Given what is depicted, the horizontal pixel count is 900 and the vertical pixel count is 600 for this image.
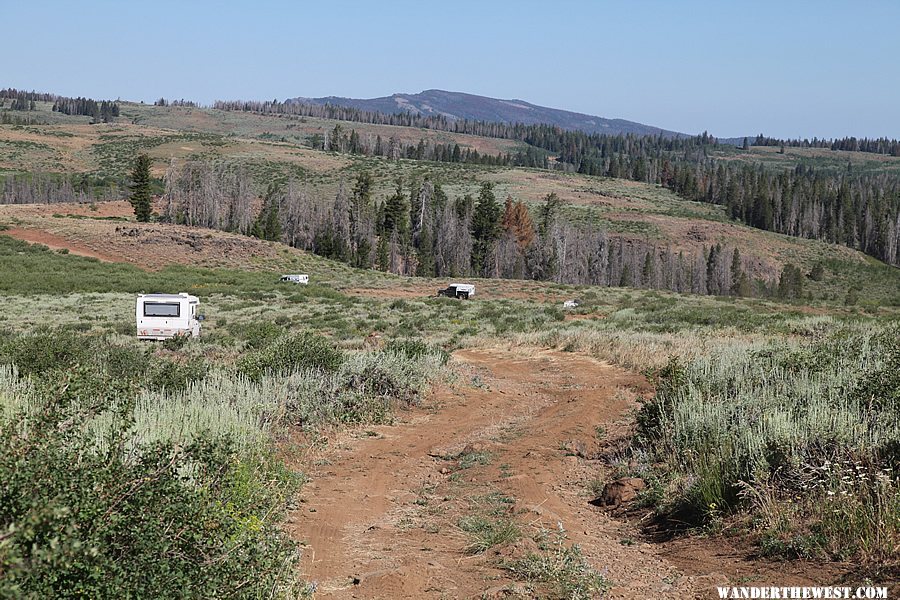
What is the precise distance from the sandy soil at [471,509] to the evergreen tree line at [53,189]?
356 feet

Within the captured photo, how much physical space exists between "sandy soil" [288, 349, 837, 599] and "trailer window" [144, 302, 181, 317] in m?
12.4

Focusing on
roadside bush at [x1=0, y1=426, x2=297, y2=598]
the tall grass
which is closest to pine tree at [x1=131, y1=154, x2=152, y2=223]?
the tall grass

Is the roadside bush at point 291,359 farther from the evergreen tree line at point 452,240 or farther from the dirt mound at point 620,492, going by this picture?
the evergreen tree line at point 452,240

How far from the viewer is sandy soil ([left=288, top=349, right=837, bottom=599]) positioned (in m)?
5.70

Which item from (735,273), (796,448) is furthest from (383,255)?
(796,448)

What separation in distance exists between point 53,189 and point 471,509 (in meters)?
126

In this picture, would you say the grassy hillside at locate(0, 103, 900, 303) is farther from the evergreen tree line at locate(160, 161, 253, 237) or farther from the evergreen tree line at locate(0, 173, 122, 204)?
the evergreen tree line at locate(160, 161, 253, 237)

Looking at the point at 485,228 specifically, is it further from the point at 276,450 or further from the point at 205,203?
the point at 276,450

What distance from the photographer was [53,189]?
380ft

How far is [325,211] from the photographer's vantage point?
100188mm

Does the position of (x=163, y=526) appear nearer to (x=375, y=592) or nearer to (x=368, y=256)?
(x=375, y=592)

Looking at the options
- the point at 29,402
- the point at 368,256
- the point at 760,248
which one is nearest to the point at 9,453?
the point at 29,402

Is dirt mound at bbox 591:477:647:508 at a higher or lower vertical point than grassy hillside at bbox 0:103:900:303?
lower

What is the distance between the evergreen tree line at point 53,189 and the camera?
4296 inches
